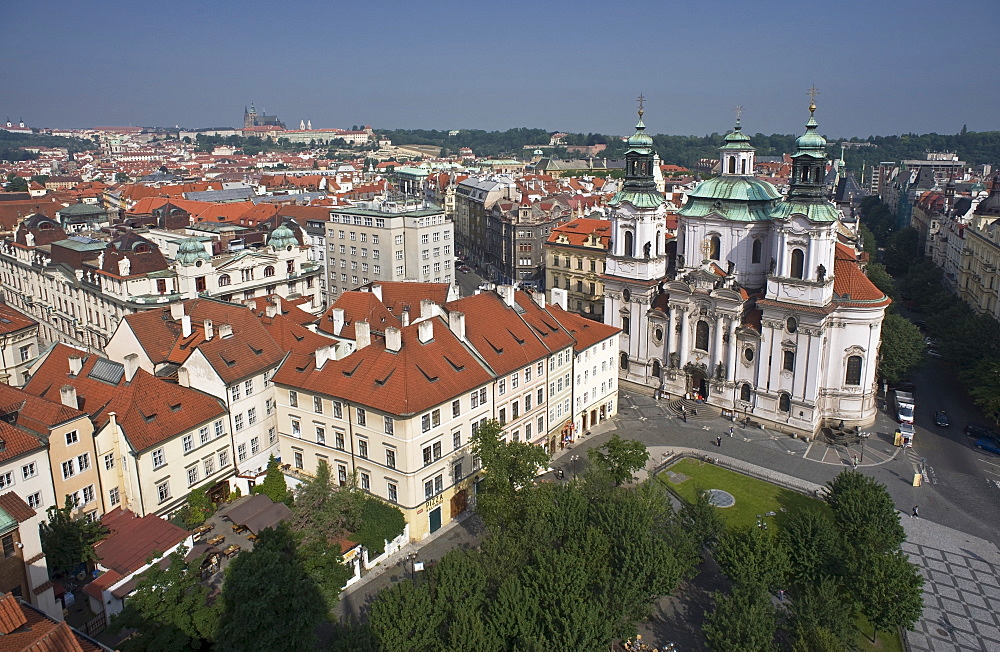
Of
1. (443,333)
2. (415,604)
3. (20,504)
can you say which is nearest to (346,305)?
(443,333)

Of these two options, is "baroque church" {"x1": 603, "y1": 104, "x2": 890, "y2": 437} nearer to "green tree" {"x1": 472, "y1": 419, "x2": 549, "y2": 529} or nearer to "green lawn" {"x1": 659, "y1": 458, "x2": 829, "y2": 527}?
"green lawn" {"x1": 659, "y1": 458, "x2": 829, "y2": 527}

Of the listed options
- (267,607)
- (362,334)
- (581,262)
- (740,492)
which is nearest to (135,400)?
(362,334)

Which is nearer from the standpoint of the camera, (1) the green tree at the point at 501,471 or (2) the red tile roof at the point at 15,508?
(2) the red tile roof at the point at 15,508

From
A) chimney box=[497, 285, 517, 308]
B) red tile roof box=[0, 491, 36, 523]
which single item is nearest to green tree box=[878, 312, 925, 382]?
chimney box=[497, 285, 517, 308]

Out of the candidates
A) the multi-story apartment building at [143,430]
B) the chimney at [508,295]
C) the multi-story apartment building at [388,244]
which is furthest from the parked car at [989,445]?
the multi-story apartment building at [388,244]

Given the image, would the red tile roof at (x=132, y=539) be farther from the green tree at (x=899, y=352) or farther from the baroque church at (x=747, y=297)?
the green tree at (x=899, y=352)

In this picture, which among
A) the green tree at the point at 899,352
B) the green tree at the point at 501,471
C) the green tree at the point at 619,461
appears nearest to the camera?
the green tree at the point at 501,471

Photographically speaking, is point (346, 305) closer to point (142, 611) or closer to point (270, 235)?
point (270, 235)

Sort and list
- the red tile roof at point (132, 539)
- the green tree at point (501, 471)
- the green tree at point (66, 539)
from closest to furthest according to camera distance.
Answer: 1. the green tree at point (66, 539)
2. the red tile roof at point (132, 539)
3. the green tree at point (501, 471)
